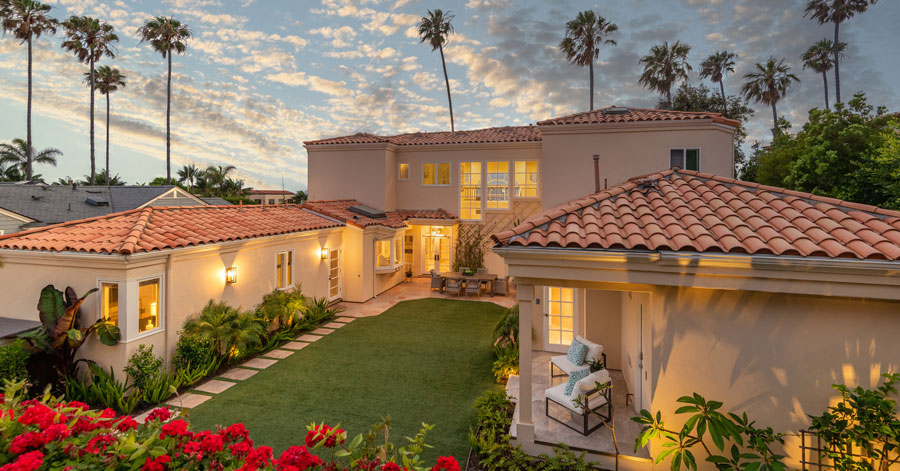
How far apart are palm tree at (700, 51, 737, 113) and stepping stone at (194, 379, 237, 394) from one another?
40.7 m

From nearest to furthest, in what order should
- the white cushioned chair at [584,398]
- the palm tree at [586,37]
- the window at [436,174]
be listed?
the white cushioned chair at [584,398] < the window at [436,174] < the palm tree at [586,37]

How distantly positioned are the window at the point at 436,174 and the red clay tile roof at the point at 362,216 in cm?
158

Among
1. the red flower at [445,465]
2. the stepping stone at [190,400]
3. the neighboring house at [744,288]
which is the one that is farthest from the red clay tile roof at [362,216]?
the red flower at [445,465]

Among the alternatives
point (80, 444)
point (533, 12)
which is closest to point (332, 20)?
point (533, 12)

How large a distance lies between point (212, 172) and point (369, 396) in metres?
50.7

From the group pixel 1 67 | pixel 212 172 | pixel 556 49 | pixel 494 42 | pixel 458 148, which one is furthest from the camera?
pixel 212 172

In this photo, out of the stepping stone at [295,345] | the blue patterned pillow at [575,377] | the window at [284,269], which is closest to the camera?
the blue patterned pillow at [575,377]

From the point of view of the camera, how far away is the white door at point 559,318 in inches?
395

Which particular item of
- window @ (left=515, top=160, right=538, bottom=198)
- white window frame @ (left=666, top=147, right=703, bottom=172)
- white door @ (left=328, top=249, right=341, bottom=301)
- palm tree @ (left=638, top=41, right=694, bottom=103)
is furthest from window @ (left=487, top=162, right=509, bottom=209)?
palm tree @ (left=638, top=41, right=694, bottom=103)

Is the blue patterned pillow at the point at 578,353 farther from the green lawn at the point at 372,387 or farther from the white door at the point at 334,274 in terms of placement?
the white door at the point at 334,274

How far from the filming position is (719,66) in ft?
111

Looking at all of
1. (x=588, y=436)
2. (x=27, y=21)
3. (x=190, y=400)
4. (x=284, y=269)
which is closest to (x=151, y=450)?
(x=588, y=436)

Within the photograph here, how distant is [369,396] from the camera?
8.07m

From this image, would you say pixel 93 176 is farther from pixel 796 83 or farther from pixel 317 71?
pixel 796 83
